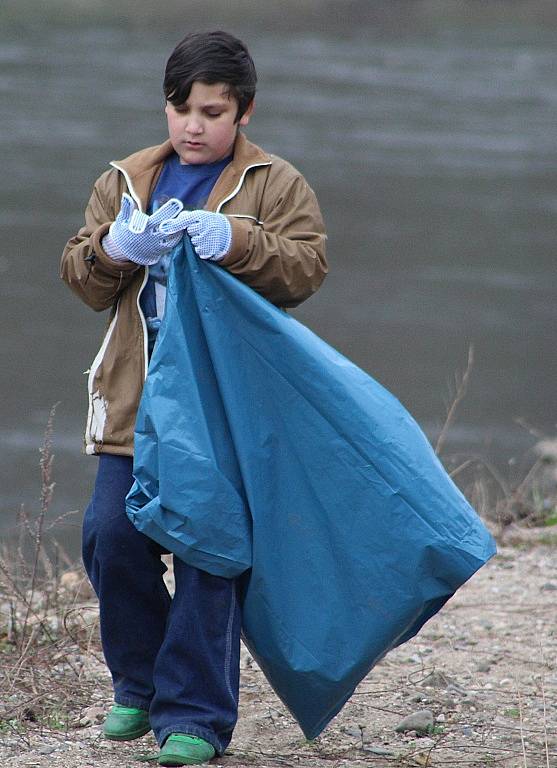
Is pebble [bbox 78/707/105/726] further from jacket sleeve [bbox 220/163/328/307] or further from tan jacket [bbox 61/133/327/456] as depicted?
jacket sleeve [bbox 220/163/328/307]

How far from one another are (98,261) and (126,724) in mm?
1150

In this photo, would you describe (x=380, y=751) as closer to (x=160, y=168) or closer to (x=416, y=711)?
(x=416, y=711)

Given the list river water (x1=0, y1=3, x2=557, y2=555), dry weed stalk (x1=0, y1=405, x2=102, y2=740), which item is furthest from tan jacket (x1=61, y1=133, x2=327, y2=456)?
river water (x1=0, y1=3, x2=557, y2=555)

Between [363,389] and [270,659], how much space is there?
661mm

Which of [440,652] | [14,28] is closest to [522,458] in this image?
[440,652]

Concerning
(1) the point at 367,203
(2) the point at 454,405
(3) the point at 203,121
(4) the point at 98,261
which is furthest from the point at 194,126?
(1) the point at 367,203

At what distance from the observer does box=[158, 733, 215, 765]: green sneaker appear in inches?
128

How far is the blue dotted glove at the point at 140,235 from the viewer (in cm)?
321

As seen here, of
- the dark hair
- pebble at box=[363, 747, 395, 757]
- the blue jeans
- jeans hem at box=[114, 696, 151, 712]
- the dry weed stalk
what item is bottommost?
the dry weed stalk

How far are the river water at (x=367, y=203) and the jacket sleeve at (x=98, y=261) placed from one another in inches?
104

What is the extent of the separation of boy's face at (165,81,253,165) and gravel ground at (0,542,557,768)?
1.46 m

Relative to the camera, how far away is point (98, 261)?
10.9ft

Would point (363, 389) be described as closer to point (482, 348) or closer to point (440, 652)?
point (440, 652)

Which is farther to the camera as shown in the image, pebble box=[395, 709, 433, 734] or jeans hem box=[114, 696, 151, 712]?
pebble box=[395, 709, 433, 734]
